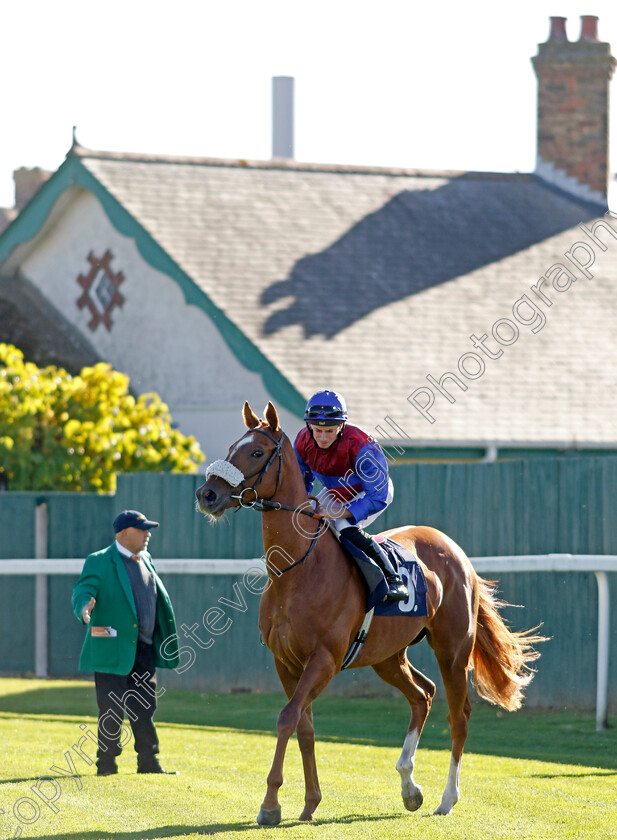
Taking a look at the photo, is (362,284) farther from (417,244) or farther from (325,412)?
(325,412)

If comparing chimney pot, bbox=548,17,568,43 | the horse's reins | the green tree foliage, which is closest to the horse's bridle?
the horse's reins

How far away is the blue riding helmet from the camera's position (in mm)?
7250

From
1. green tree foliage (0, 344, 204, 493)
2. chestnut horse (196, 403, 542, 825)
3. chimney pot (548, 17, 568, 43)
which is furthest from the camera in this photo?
chimney pot (548, 17, 568, 43)

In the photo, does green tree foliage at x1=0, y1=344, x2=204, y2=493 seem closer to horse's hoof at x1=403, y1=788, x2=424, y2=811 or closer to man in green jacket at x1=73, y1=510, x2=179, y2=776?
man in green jacket at x1=73, y1=510, x2=179, y2=776

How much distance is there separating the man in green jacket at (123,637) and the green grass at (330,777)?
0.30 meters

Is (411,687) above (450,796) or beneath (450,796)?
above

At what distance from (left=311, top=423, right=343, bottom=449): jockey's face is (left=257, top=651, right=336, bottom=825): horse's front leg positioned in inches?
46.9

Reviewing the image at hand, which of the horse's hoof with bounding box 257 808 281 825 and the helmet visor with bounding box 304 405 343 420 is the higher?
the helmet visor with bounding box 304 405 343 420

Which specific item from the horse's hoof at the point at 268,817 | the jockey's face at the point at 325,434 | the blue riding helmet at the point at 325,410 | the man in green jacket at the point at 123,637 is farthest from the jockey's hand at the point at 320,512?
the man in green jacket at the point at 123,637

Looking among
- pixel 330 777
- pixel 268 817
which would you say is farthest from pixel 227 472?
pixel 330 777

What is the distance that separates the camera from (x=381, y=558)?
7461 mm

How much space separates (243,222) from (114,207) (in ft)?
6.41

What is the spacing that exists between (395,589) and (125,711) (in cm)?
244

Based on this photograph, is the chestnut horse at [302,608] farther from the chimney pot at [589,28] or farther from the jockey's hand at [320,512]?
the chimney pot at [589,28]
